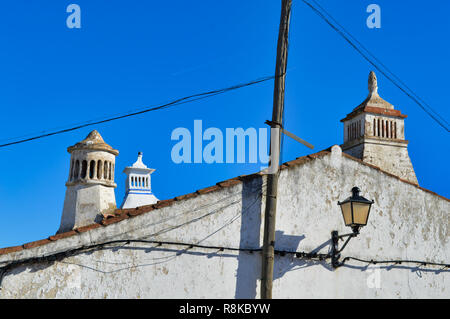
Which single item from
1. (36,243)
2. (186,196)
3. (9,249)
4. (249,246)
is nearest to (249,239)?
(249,246)

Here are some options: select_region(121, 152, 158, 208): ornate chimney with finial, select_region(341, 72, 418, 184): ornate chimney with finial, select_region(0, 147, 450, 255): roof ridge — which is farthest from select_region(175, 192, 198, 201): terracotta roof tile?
select_region(121, 152, 158, 208): ornate chimney with finial

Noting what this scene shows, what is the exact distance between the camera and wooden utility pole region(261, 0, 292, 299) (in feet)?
28.6

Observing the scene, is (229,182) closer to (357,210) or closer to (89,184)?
(357,210)

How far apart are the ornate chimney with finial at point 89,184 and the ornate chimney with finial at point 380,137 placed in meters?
8.88

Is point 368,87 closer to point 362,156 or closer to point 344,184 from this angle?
point 362,156

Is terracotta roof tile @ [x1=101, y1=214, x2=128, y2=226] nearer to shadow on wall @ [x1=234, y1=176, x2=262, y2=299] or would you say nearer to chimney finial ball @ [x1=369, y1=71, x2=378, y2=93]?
shadow on wall @ [x1=234, y1=176, x2=262, y2=299]

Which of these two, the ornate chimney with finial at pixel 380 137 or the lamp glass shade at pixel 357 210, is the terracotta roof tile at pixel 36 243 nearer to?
the lamp glass shade at pixel 357 210

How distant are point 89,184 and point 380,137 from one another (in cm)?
1072

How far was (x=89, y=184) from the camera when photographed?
17.5 metres

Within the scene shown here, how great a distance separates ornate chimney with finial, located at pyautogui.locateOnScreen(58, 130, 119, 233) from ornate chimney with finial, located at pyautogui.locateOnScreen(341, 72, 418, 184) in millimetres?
8882

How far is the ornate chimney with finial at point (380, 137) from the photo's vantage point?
66.9 ft

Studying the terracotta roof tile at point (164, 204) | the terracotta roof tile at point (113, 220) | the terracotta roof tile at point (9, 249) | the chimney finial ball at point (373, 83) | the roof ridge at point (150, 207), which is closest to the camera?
the terracotta roof tile at point (9, 249)

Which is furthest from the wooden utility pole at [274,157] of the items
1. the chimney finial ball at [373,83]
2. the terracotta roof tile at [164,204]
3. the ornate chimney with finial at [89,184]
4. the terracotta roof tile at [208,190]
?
the chimney finial ball at [373,83]

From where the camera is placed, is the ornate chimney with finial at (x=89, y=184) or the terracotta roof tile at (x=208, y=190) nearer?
the terracotta roof tile at (x=208, y=190)
